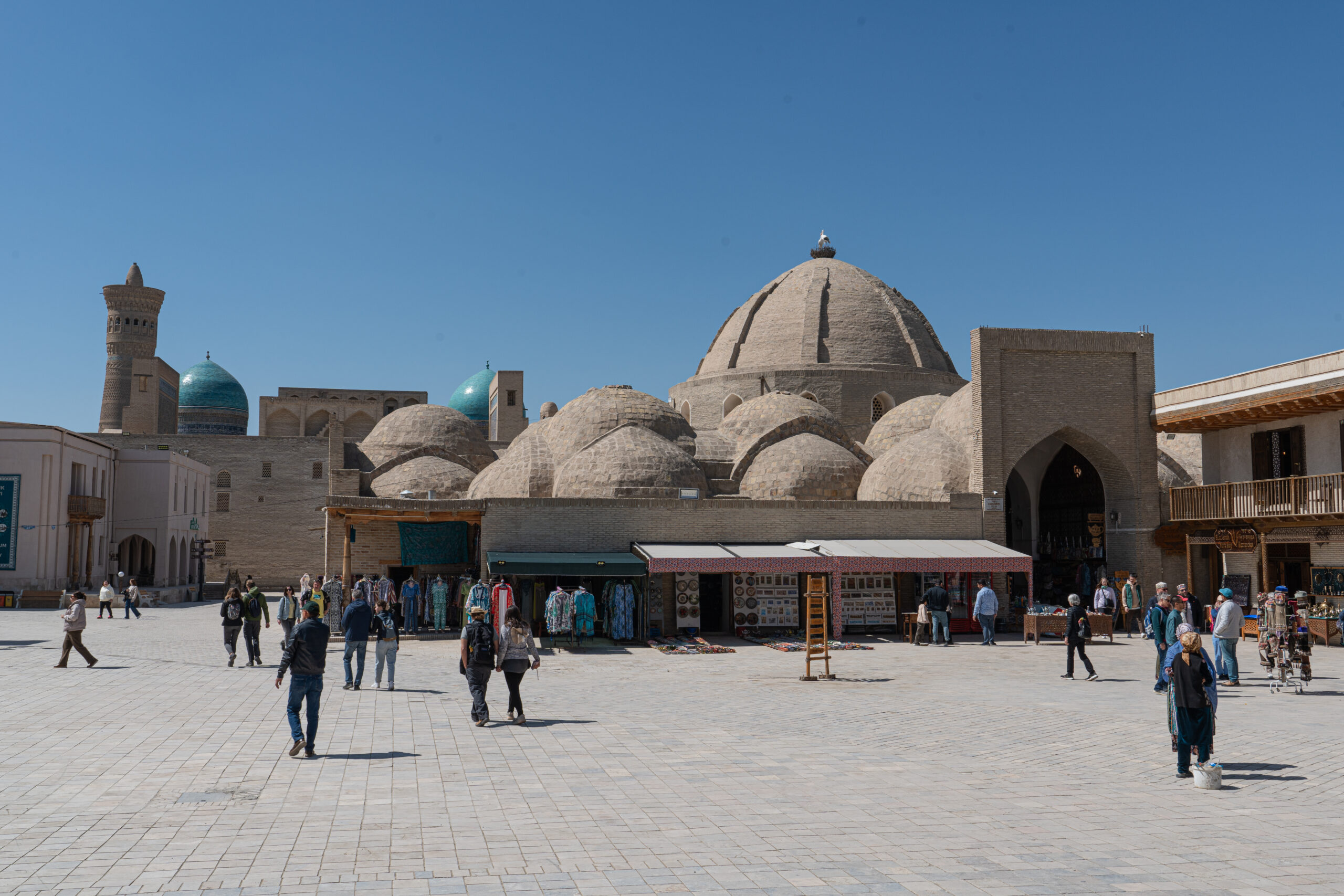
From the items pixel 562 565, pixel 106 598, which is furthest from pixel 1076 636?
pixel 106 598

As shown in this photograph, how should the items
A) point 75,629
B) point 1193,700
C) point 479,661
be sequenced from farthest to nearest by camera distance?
point 75,629
point 479,661
point 1193,700

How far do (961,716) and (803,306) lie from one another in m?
25.6

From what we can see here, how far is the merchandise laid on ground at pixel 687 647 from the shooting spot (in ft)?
58.3

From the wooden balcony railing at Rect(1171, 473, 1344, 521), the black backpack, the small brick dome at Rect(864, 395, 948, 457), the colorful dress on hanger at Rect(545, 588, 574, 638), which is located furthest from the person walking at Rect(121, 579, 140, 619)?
the wooden balcony railing at Rect(1171, 473, 1344, 521)

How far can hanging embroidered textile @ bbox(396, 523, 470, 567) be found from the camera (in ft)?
69.2

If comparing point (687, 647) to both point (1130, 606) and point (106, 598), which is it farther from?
point (106, 598)

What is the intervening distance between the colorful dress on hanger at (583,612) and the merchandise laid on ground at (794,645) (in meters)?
3.03

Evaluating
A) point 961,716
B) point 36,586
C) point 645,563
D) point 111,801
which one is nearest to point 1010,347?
point 645,563

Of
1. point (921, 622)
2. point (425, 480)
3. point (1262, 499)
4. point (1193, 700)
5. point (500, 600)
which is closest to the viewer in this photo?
point (1193, 700)

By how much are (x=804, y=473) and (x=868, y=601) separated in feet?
16.6

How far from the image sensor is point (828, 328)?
34.9 metres

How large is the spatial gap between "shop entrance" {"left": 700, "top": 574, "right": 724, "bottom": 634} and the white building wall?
756 inches

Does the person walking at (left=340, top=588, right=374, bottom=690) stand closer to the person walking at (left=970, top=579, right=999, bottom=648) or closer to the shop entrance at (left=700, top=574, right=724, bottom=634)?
the shop entrance at (left=700, top=574, right=724, bottom=634)

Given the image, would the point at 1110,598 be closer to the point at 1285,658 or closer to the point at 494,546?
the point at 1285,658
